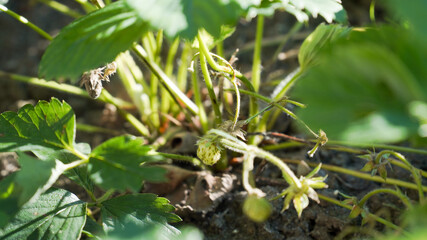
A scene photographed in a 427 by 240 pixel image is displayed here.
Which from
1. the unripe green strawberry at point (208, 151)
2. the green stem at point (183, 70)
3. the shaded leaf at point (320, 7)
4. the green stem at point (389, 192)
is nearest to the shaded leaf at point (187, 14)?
the shaded leaf at point (320, 7)

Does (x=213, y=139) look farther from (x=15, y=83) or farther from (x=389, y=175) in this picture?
(x=15, y=83)

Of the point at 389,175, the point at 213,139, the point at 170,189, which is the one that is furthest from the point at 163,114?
the point at 389,175

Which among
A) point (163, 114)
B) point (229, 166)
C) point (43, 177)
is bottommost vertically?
point (229, 166)

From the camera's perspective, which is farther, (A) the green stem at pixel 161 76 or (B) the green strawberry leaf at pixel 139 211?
(A) the green stem at pixel 161 76

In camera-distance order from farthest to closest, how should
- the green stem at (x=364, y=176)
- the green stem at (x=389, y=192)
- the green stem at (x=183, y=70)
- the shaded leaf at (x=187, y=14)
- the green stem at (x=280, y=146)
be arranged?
the green stem at (x=183, y=70) < the green stem at (x=280, y=146) < the green stem at (x=364, y=176) < the green stem at (x=389, y=192) < the shaded leaf at (x=187, y=14)

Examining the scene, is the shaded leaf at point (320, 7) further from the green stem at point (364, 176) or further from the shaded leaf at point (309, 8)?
the green stem at point (364, 176)

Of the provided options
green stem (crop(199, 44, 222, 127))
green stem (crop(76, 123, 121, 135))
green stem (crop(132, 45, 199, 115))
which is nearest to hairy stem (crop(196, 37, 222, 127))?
green stem (crop(199, 44, 222, 127))

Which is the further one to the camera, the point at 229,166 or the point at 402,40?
the point at 229,166
